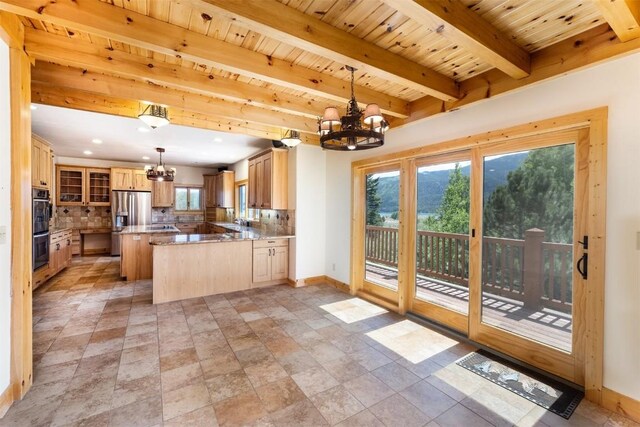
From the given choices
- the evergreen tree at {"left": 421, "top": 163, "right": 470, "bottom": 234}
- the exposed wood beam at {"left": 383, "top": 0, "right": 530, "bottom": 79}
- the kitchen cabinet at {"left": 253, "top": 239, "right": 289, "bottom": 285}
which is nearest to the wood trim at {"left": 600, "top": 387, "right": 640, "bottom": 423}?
the evergreen tree at {"left": 421, "top": 163, "right": 470, "bottom": 234}

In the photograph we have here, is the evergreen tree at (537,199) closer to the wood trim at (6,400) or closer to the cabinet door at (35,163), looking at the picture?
the wood trim at (6,400)

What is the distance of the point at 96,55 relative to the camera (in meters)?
2.38

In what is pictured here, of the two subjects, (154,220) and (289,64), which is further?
(154,220)

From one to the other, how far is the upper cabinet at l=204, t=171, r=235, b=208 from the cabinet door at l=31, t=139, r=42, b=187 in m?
3.86

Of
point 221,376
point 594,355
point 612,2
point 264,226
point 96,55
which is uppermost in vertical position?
point 96,55

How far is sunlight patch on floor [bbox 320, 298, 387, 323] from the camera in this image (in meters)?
3.64

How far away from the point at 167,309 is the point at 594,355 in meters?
4.60

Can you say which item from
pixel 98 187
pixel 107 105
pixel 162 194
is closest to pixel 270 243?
pixel 107 105

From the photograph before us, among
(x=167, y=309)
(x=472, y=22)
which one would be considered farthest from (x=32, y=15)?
(x=167, y=309)

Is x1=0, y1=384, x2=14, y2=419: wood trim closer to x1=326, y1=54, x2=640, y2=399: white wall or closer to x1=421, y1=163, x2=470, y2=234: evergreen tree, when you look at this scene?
x1=421, y1=163, x2=470, y2=234: evergreen tree

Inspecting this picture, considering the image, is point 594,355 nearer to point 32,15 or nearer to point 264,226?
point 32,15

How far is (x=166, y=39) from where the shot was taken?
201 centimetres

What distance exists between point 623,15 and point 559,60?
0.58 meters

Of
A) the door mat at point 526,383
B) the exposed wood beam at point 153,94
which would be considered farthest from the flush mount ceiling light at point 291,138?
the door mat at point 526,383
